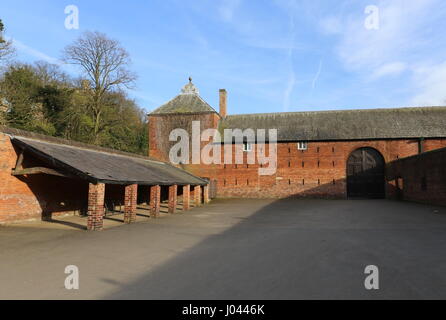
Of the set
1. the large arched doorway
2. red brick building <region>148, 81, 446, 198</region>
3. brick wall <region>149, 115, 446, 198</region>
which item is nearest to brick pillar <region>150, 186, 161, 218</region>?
red brick building <region>148, 81, 446, 198</region>

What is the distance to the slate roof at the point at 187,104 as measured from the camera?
Answer: 28.3 meters

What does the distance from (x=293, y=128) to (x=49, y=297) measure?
25.2 metres

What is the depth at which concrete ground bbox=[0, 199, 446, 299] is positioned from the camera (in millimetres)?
4398

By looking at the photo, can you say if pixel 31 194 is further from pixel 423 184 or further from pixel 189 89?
pixel 189 89

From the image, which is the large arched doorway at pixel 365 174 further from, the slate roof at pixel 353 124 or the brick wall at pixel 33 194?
the brick wall at pixel 33 194

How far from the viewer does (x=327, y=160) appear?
83.8 feet

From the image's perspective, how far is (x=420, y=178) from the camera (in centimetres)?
1933

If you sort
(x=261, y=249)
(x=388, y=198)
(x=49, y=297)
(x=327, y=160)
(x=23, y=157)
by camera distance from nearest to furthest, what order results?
(x=49, y=297) → (x=261, y=249) → (x=23, y=157) → (x=388, y=198) → (x=327, y=160)

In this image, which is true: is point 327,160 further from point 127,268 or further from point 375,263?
point 127,268

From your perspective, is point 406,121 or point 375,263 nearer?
point 375,263

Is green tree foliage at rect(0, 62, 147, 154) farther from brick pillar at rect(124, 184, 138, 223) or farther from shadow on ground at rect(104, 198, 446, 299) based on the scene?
shadow on ground at rect(104, 198, 446, 299)

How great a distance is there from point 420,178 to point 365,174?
5.99 m

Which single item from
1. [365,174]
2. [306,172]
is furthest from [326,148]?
[365,174]
